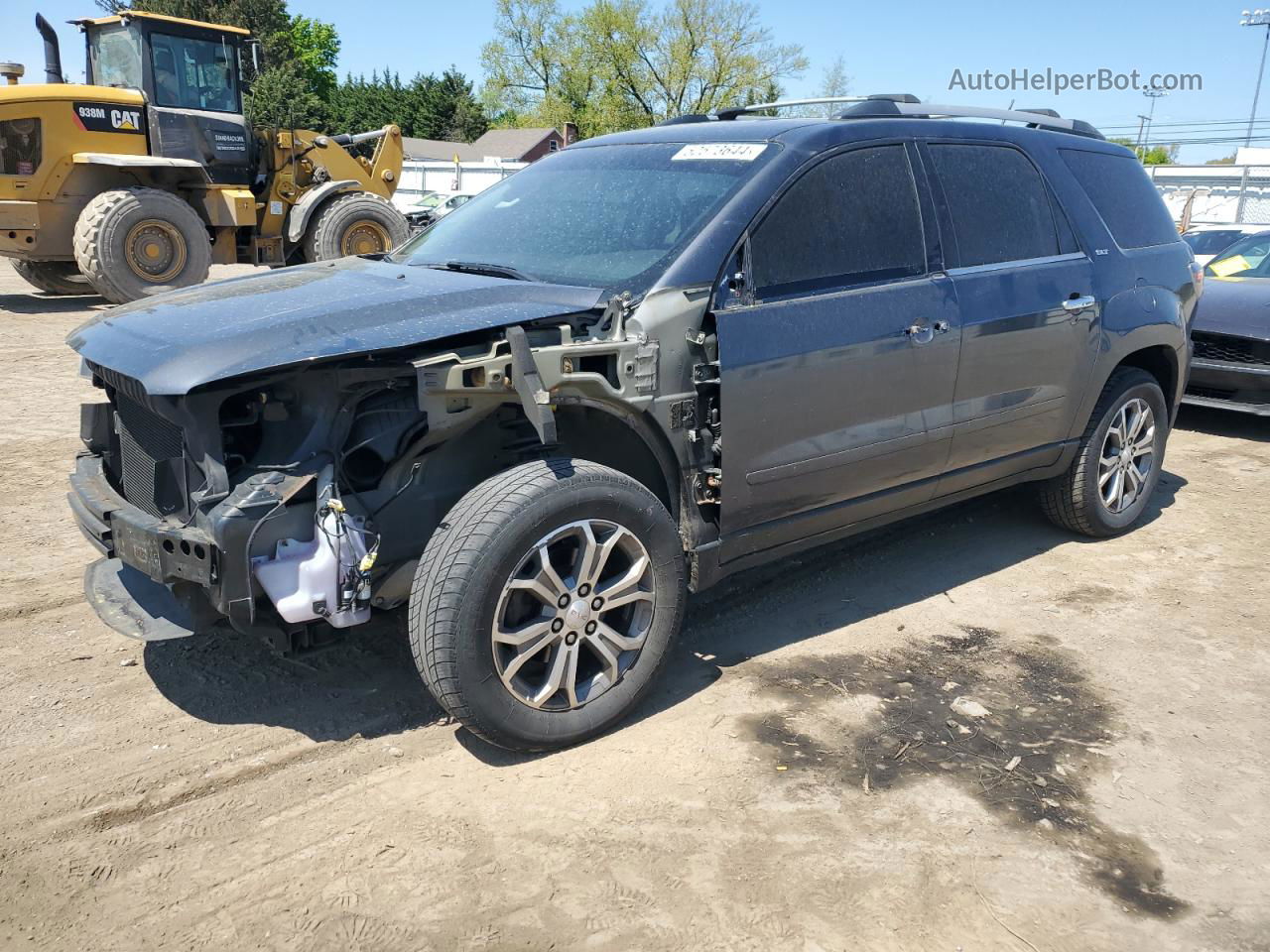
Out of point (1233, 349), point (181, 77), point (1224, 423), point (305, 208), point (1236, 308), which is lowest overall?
point (1224, 423)

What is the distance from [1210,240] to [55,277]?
13.0 meters

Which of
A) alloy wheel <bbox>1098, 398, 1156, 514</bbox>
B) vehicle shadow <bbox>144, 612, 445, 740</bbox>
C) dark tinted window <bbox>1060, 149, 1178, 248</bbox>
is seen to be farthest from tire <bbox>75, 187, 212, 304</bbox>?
alloy wheel <bbox>1098, 398, 1156, 514</bbox>

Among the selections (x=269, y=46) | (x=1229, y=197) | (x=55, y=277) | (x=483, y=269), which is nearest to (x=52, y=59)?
(x=55, y=277)

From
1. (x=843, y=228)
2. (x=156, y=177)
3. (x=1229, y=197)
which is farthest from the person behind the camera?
(x=1229, y=197)

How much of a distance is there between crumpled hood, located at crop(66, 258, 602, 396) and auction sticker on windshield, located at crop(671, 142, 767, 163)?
0.84 meters

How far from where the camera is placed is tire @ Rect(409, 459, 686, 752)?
3.06 m

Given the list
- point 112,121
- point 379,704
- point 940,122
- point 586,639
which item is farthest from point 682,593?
point 112,121

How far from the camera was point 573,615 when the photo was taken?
10.8 feet

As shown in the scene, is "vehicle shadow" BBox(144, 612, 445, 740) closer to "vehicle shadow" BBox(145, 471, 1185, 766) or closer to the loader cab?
"vehicle shadow" BBox(145, 471, 1185, 766)

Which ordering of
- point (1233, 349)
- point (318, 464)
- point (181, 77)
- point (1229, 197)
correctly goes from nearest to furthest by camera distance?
point (318, 464), point (1233, 349), point (181, 77), point (1229, 197)

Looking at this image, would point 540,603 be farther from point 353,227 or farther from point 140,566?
point 353,227

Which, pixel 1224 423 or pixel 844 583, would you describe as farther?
pixel 1224 423

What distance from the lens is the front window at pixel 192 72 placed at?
12375 mm

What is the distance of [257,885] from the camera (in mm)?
2732
